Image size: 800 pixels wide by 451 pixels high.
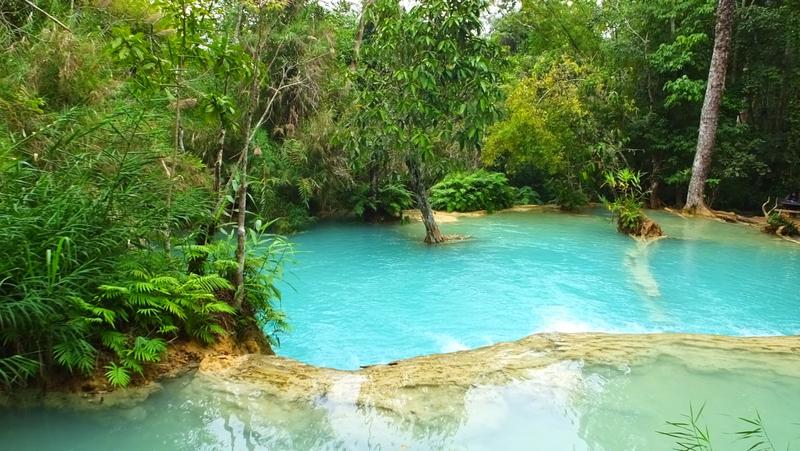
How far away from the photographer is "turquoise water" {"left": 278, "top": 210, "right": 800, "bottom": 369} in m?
5.75

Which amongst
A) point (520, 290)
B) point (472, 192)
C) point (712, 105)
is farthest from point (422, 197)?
point (712, 105)

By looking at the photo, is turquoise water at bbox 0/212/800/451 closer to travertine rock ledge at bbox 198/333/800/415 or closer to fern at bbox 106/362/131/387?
travertine rock ledge at bbox 198/333/800/415

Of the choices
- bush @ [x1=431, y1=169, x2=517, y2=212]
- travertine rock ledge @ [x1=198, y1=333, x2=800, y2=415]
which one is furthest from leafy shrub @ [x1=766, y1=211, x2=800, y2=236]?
travertine rock ledge @ [x1=198, y1=333, x2=800, y2=415]

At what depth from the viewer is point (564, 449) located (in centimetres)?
268

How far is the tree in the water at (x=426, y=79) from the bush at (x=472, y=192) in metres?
8.14

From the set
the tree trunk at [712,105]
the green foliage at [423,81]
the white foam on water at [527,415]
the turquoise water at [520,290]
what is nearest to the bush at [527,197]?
the tree trunk at [712,105]

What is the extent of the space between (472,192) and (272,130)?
284 inches

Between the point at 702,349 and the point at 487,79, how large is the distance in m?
5.69

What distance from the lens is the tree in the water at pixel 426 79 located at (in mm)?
8203

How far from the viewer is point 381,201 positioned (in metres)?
14.6

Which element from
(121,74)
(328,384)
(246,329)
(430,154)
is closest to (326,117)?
(430,154)

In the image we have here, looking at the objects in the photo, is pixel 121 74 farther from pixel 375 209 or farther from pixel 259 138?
pixel 375 209

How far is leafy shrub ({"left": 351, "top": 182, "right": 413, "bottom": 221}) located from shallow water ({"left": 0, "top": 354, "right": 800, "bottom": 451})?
442 inches

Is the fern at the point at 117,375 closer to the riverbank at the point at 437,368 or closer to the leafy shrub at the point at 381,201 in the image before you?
the riverbank at the point at 437,368
